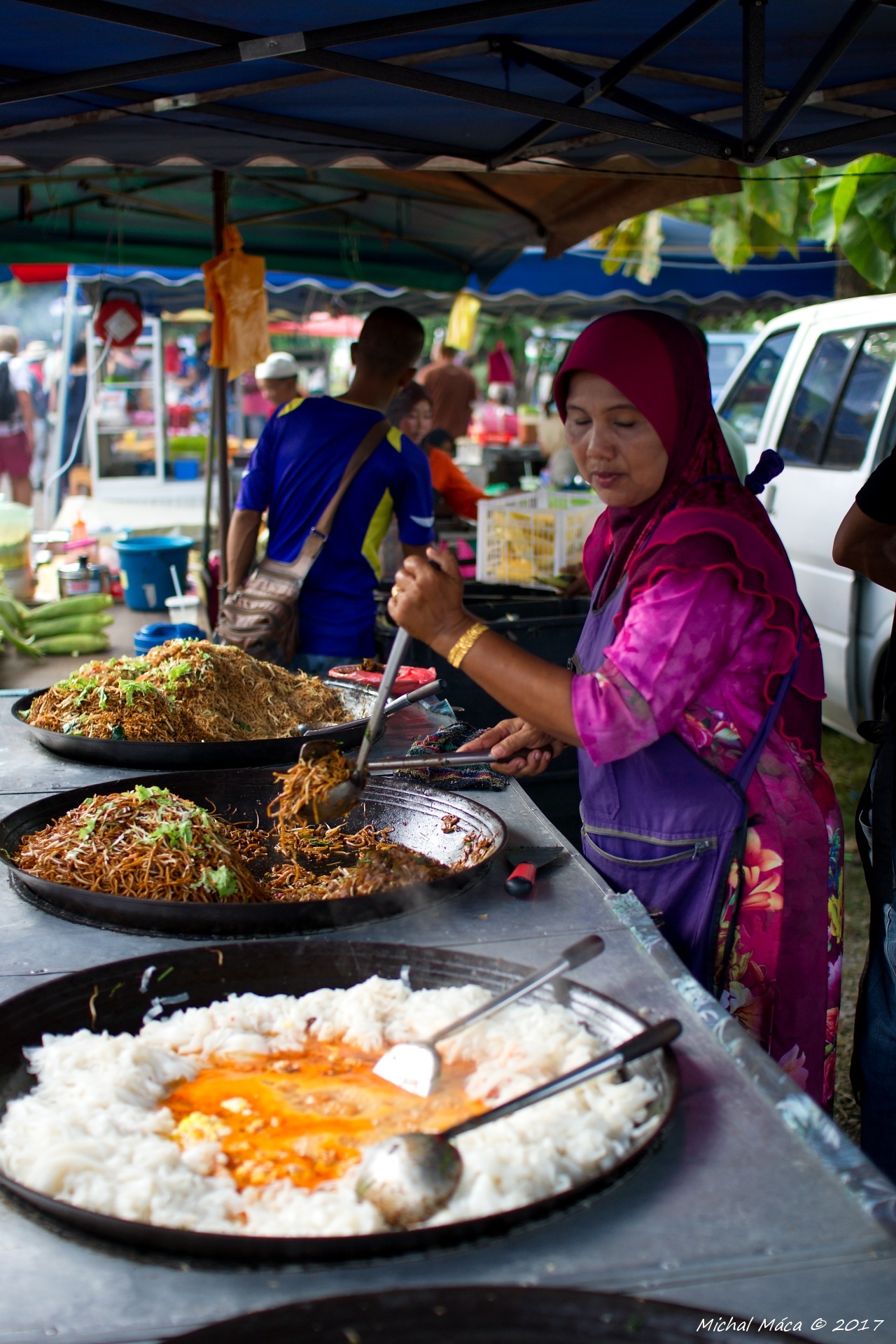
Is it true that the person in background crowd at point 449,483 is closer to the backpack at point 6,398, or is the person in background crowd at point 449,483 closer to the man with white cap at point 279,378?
the man with white cap at point 279,378

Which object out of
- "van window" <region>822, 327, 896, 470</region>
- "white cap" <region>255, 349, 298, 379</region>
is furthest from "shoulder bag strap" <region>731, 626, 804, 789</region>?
"white cap" <region>255, 349, 298, 379</region>

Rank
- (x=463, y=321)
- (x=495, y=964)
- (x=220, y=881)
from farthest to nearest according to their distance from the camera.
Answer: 1. (x=463, y=321)
2. (x=220, y=881)
3. (x=495, y=964)

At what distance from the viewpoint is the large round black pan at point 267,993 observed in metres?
1.07

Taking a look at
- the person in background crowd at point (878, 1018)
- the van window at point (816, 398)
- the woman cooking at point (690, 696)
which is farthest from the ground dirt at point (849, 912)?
the van window at point (816, 398)

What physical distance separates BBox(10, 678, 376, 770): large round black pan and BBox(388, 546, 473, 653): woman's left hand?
33.0 inches

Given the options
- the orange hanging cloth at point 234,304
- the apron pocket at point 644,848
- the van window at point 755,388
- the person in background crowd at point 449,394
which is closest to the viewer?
the apron pocket at point 644,848

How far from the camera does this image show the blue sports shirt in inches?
175

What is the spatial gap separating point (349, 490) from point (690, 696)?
2.83 metres

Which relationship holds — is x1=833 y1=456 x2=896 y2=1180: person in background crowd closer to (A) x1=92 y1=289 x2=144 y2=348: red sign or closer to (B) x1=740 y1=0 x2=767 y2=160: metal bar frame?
(B) x1=740 y1=0 x2=767 y2=160: metal bar frame

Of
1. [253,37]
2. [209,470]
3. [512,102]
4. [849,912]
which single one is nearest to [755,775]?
[512,102]

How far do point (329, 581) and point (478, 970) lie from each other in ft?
10.0

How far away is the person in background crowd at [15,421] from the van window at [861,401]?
31.0 feet

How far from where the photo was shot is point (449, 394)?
33.2 ft

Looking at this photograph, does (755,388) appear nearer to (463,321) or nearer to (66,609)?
(463,321)
